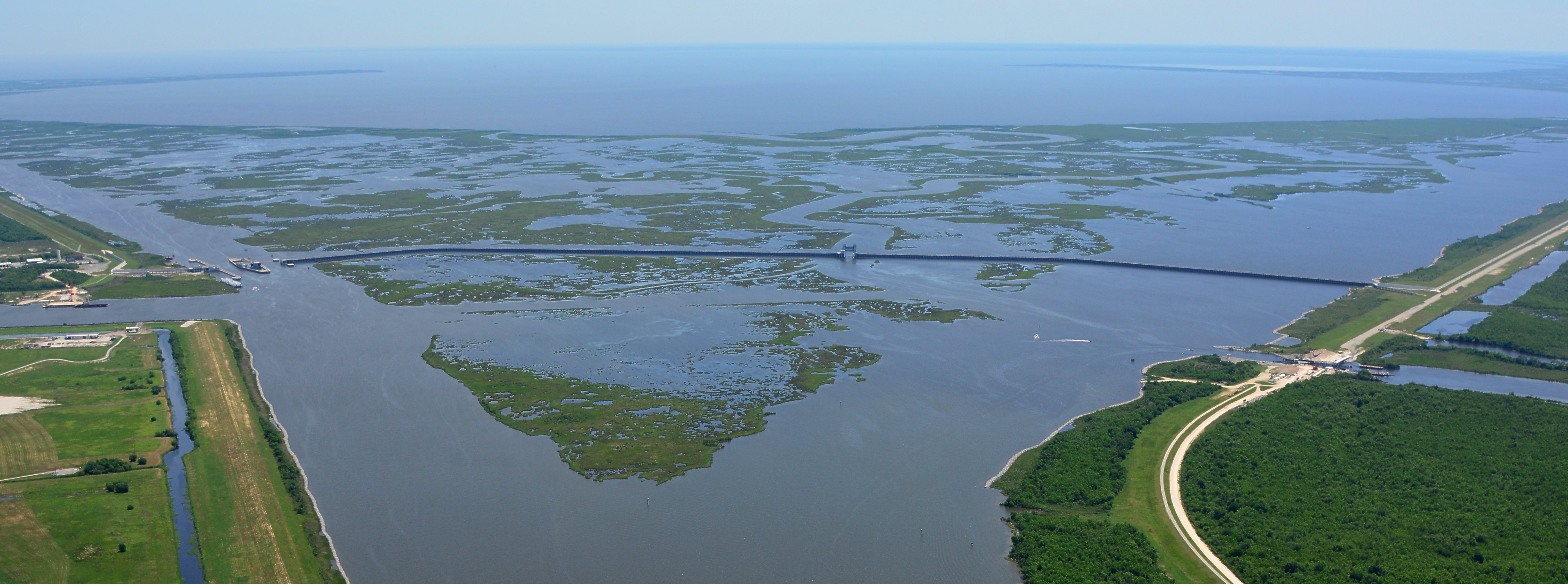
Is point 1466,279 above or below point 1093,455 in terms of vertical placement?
above

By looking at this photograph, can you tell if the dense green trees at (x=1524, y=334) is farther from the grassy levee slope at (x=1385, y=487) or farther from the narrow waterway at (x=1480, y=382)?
the grassy levee slope at (x=1385, y=487)

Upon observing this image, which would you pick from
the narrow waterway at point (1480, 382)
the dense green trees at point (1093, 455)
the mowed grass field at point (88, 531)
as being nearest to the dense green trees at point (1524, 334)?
the narrow waterway at point (1480, 382)

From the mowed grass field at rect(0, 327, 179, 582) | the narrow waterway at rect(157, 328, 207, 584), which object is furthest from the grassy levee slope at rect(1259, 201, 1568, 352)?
the mowed grass field at rect(0, 327, 179, 582)

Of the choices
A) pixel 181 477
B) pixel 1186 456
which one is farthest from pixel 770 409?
pixel 181 477

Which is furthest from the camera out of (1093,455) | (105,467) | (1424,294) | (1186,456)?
(1424,294)

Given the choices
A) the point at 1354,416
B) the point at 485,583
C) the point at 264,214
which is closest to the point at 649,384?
the point at 485,583

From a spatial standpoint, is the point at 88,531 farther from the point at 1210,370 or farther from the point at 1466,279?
the point at 1466,279
